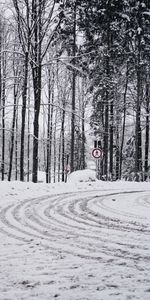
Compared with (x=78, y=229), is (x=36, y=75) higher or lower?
higher

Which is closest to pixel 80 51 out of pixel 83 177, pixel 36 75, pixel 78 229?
pixel 36 75

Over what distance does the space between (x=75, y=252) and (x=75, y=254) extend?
0.11 meters

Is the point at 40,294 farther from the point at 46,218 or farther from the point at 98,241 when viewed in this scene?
the point at 46,218

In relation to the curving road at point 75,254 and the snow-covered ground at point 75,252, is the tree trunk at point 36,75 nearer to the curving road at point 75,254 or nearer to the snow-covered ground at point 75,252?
the snow-covered ground at point 75,252

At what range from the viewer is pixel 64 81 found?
35.5 meters

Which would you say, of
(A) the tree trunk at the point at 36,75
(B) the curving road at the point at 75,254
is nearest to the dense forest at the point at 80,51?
(A) the tree trunk at the point at 36,75

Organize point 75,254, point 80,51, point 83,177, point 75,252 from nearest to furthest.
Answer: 1. point 75,254
2. point 75,252
3. point 83,177
4. point 80,51

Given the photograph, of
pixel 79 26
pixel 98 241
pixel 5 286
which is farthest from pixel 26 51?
pixel 5 286

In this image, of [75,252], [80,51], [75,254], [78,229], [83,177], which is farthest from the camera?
[80,51]

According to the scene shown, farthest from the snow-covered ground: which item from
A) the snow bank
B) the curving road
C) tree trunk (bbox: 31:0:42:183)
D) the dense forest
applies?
the snow bank

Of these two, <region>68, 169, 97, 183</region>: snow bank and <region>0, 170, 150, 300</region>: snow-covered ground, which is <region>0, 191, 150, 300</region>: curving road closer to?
<region>0, 170, 150, 300</region>: snow-covered ground

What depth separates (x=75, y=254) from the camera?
5.39 m

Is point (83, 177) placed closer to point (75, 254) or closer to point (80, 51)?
point (80, 51)

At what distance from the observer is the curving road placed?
3959mm
